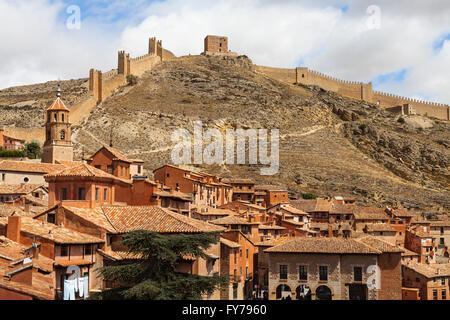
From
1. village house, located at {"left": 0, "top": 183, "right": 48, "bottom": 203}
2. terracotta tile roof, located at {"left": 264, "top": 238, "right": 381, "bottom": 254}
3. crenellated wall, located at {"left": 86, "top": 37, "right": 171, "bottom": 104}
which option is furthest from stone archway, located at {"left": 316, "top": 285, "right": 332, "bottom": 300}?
crenellated wall, located at {"left": 86, "top": 37, "right": 171, "bottom": 104}

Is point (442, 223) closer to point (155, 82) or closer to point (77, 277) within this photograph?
point (77, 277)

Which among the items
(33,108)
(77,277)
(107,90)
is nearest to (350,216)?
(77,277)

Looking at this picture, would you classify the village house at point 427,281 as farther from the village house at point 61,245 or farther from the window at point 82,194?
the village house at point 61,245

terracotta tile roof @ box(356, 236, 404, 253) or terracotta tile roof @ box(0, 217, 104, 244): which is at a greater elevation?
terracotta tile roof @ box(0, 217, 104, 244)

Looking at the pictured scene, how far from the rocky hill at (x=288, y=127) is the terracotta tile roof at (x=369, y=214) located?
50.2ft

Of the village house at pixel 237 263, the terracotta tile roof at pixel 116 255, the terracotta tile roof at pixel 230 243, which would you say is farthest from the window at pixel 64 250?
the terracotta tile roof at pixel 230 243

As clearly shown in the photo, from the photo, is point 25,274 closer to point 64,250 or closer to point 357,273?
point 64,250

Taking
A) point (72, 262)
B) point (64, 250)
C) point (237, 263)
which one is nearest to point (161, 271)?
point (72, 262)

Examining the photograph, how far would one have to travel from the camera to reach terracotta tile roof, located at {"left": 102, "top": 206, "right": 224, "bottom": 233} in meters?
31.8

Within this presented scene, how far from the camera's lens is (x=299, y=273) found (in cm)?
4312

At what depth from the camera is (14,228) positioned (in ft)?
106

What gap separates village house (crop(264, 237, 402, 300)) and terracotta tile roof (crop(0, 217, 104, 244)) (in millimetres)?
15659

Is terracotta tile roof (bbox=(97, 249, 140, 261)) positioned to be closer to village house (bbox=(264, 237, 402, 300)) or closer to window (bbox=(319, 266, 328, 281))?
village house (bbox=(264, 237, 402, 300))

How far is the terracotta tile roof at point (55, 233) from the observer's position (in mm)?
30375
